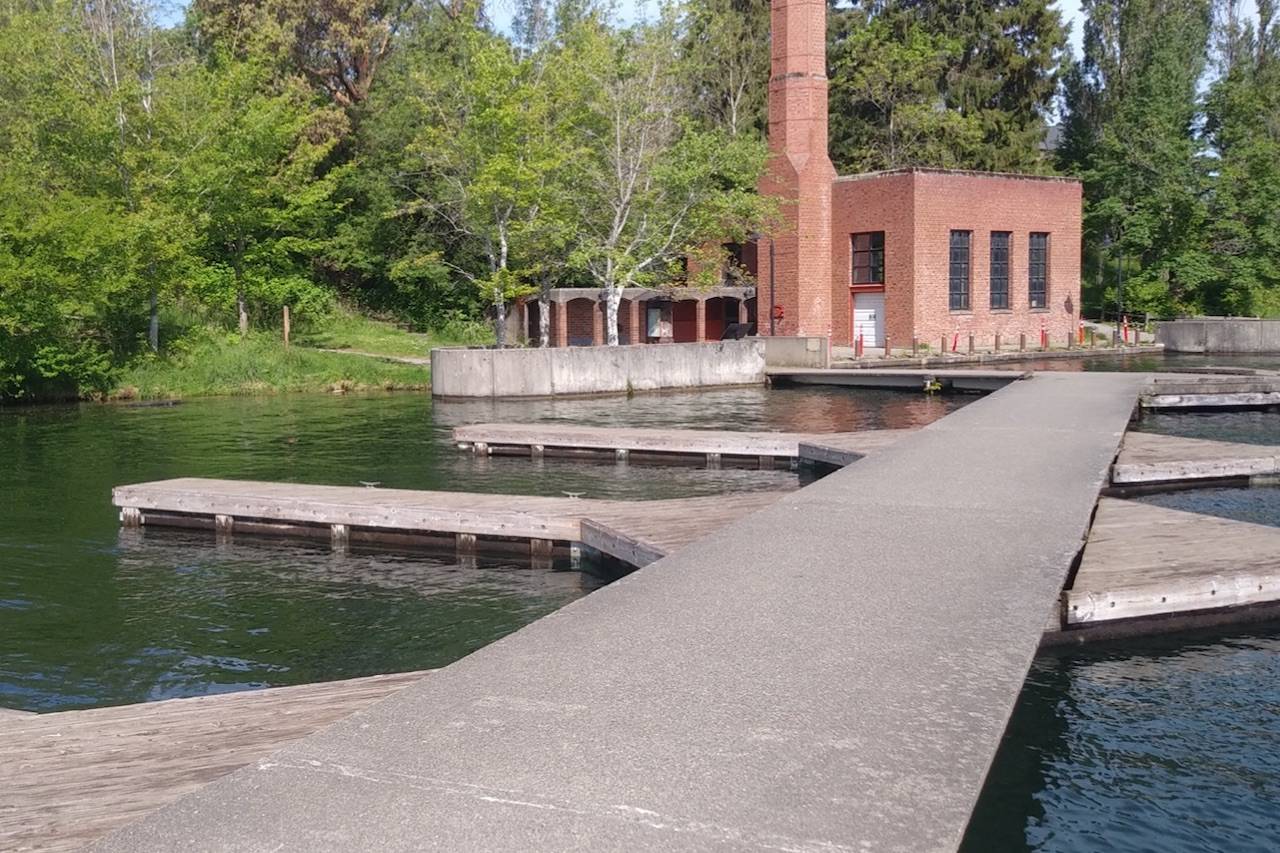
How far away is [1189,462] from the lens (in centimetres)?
1429

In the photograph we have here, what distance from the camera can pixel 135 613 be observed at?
1002 cm

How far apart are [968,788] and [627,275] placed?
28661mm

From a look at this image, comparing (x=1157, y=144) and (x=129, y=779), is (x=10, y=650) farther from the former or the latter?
(x=1157, y=144)

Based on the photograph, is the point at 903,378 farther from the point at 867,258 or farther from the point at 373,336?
the point at 373,336

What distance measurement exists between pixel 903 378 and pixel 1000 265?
51.0 ft

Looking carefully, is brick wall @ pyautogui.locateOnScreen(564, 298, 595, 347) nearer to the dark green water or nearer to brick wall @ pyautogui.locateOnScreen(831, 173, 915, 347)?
brick wall @ pyautogui.locateOnScreen(831, 173, 915, 347)

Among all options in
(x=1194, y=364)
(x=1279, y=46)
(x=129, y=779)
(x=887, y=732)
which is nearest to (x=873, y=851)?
(x=887, y=732)

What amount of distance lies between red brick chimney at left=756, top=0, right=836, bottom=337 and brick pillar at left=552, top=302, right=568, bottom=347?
644cm

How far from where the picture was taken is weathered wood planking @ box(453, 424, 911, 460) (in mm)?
16656

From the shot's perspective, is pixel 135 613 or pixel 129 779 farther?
pixel 135 613

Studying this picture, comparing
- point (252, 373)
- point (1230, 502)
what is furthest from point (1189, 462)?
point (252, 373)

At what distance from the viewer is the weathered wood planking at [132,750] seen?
4492 millimetres

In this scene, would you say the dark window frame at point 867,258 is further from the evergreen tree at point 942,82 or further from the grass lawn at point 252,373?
the grass lawn at point 252,373

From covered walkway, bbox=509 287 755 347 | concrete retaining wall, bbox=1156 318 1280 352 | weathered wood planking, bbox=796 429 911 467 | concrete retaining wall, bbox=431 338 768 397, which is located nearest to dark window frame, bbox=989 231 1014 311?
concrete retaining wall, bbox=1156 318 1280 352
